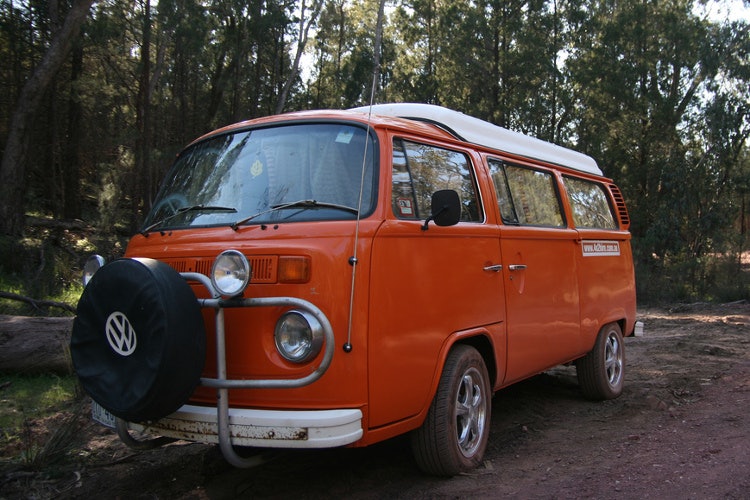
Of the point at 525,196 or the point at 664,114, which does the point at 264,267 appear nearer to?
the point at 525,196

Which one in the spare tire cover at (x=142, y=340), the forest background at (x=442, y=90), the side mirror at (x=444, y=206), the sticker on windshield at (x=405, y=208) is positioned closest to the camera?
the spare tire cover at (x=142, y=340)

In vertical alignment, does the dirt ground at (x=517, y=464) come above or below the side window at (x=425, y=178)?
below

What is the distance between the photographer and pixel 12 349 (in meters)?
6.15

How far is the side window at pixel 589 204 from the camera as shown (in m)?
6.17

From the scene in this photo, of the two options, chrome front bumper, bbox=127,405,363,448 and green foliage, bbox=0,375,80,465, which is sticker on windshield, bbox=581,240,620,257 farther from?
green foliage, bbox=0,375,80,465

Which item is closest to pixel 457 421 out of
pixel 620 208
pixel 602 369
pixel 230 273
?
pixel 230 273

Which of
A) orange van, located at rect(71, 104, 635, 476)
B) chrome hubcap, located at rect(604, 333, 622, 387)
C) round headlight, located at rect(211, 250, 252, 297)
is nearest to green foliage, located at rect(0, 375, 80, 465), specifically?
orange van, located at rect(71, 104, 635, 476)

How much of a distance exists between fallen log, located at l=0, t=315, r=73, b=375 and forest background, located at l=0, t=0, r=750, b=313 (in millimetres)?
7835

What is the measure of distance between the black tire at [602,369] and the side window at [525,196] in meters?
1.39

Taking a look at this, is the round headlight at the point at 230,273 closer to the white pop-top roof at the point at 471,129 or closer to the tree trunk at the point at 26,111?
the white pop-top roof at the point at 471,129

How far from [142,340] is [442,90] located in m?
29.5

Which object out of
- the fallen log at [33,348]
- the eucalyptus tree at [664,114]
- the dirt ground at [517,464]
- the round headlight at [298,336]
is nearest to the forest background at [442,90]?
the eucalyptus tree at [664,114]

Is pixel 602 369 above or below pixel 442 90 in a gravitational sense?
below

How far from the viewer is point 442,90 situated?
3098 centimetres
